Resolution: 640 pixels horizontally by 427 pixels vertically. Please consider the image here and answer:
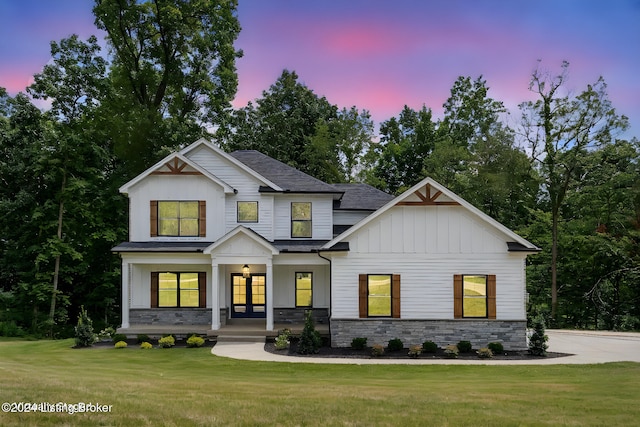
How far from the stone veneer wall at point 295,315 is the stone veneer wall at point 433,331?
149 inches

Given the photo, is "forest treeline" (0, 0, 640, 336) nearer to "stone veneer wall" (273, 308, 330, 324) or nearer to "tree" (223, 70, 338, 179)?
"tree" (223, 70, 338, 179)

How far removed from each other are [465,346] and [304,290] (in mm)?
7503

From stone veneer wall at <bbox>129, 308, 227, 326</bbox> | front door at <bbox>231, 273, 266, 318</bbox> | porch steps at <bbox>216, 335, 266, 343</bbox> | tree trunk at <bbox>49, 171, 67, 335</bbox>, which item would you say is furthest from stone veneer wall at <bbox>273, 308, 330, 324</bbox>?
tree trunk at <bbox>49, 171, 67, 335</bbox>

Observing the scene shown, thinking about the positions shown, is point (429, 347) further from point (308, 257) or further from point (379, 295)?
point (308, 257)

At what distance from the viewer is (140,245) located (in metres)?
21.6

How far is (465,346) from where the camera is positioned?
17.8 metres

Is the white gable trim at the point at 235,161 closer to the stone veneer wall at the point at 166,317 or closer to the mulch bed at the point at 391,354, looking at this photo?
the stone veneer wall at the point at 166,317

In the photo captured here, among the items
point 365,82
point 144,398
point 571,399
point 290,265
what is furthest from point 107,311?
point 571,399

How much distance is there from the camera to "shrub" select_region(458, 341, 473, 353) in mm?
17844

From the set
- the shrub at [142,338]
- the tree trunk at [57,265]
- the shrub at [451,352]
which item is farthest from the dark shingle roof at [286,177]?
the tree trunk at [57,265]

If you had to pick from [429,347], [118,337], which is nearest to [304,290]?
[429,347]

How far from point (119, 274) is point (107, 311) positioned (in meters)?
3.31

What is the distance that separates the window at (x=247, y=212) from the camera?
74.3ft

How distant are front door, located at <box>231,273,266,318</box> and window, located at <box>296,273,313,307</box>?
1576 millimetres
